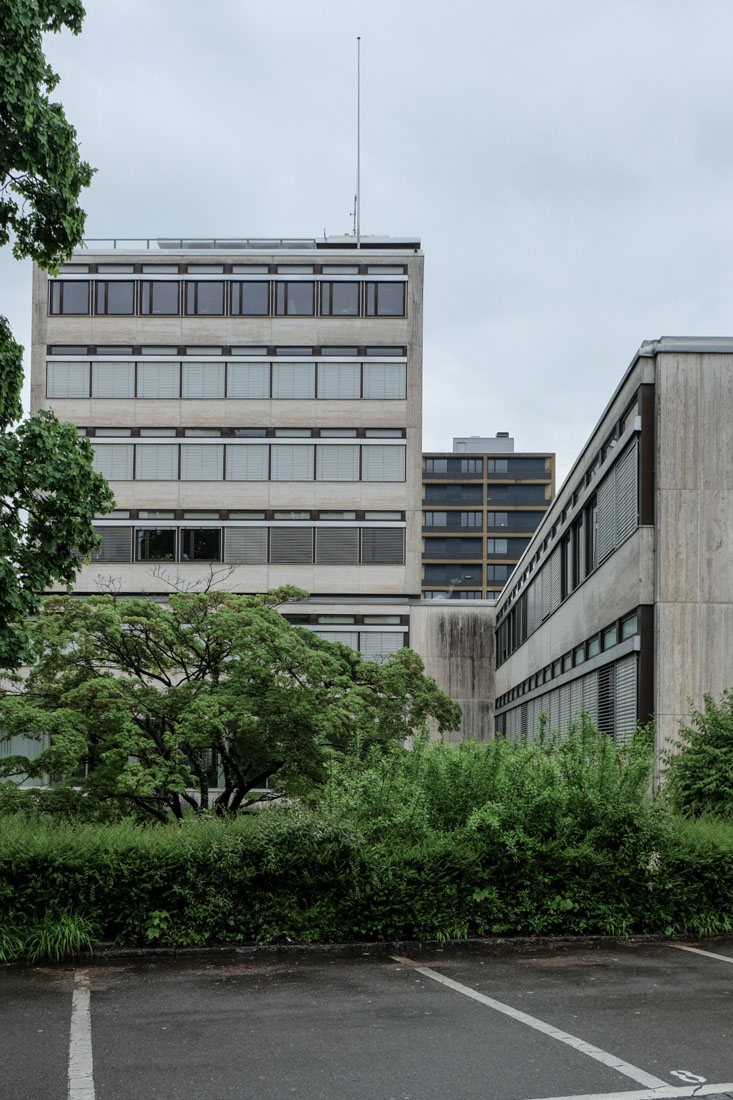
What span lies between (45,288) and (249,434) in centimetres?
1156

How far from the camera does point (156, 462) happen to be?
178 ft

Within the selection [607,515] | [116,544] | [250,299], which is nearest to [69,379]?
[116,544]

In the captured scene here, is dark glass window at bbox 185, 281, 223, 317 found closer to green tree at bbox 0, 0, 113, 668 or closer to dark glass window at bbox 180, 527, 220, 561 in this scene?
dark glass window at bbox 180, 527, 220, 561

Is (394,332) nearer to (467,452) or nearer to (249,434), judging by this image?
(249,434)

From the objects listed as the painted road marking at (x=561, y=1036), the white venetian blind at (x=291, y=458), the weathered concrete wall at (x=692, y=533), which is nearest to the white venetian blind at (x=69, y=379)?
the white venetian blind at (x=291, y=458)

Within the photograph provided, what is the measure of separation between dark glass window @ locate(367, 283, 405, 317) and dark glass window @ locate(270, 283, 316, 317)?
2645mm

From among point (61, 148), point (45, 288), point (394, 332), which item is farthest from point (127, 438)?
point (61, 148)

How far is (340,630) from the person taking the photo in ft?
173

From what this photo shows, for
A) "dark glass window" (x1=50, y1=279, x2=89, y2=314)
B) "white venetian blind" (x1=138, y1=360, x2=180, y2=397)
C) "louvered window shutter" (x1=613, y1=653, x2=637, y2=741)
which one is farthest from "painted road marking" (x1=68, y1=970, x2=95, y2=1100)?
"dark glass window" (x1=50, y1=279, x2=89, y2=314)

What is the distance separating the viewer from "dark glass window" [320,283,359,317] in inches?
2159

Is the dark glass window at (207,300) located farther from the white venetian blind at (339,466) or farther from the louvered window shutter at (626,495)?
the louvered window shutter at (626,495)

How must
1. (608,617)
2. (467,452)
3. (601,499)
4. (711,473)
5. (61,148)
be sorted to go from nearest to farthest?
(61,148) < (711,473) < (608,617) < (601,499) < (467,452)

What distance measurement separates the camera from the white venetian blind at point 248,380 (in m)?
54.5

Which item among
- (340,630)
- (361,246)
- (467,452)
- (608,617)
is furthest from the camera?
(467,452)
